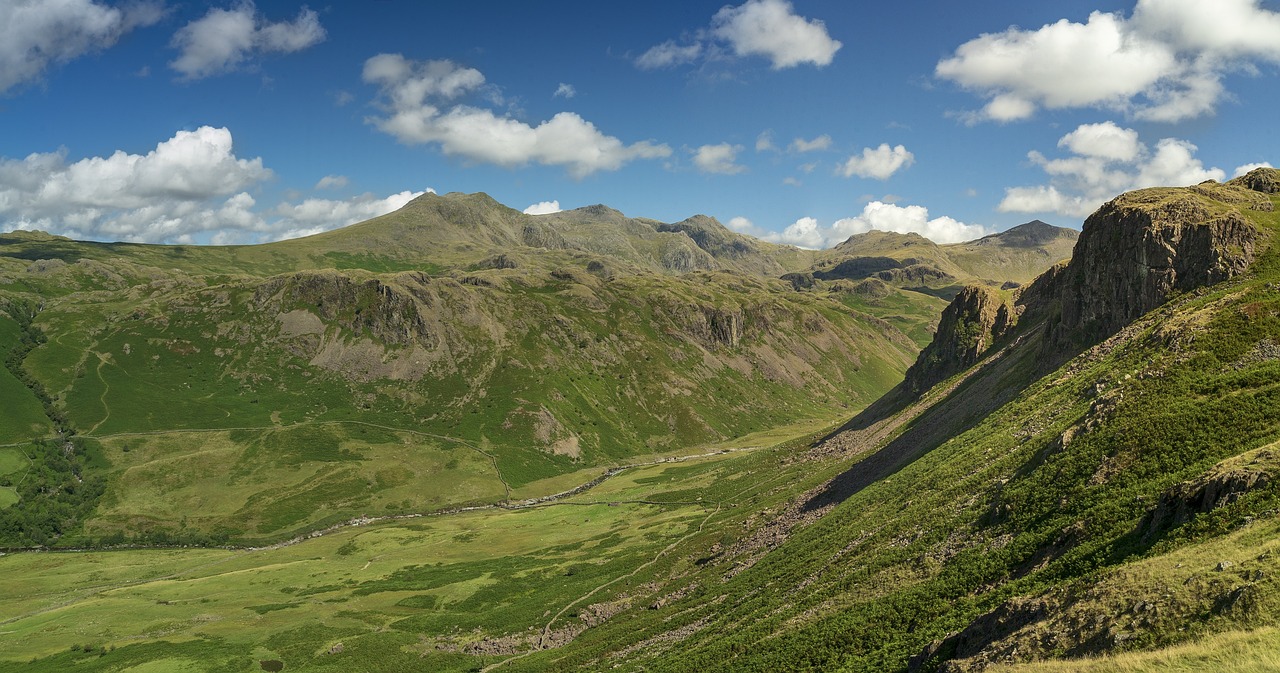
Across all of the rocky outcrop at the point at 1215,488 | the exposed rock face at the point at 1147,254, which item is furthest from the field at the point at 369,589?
the rocky outcrop at the point at 1215,488

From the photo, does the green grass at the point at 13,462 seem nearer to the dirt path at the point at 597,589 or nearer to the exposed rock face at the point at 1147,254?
the dirt path at the point at 597,589

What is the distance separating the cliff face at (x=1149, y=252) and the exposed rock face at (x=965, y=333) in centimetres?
4973

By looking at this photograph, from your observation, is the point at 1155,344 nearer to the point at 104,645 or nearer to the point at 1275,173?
the point at 1275,173

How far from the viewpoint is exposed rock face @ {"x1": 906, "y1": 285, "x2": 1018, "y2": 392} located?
163 meters

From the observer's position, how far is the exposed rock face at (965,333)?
163 meters

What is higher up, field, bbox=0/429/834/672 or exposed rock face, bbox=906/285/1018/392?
exposed rock face, bbox=906/285/1018/392

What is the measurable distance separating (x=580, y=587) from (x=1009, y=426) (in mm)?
77985

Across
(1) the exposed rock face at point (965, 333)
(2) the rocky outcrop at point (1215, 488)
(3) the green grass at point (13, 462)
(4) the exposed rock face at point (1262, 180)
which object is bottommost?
(3) the green grass at point (13, 462)

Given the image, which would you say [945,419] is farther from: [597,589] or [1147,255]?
[597,589]

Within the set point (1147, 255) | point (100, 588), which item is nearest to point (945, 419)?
point (1147, 255)

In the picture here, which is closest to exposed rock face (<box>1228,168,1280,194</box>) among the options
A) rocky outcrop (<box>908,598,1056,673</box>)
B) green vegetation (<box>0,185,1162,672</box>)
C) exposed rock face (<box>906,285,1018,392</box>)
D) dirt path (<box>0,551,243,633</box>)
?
green vegetation (<box>0,185,1162,672</box>)

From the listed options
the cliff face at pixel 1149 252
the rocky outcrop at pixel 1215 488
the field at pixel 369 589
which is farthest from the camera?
the field at pixel 369 589

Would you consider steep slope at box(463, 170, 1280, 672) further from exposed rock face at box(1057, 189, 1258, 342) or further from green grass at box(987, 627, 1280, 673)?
green grass at box(987, 627, 1280, 673)

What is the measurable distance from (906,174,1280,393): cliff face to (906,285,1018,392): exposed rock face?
49726mm
